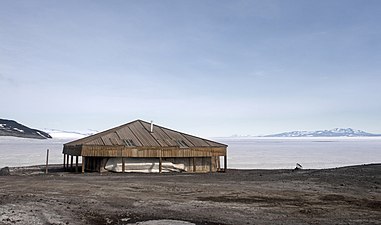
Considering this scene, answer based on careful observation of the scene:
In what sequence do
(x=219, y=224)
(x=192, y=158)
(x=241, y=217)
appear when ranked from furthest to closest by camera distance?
1. (x=192, y=158)
2. (x=241, y=217)
3. (x=219, y=224)

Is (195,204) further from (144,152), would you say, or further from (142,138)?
(142,138)

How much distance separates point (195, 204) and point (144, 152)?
21030 mm

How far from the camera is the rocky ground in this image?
13086mm

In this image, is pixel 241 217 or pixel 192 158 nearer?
pixel 241 217

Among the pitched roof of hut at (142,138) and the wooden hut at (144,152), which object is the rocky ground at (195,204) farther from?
the pitched roof of hut at (142,138)

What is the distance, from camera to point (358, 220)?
1311cm

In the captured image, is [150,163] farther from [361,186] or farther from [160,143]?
[361,186]

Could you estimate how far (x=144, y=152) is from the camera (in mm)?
36656

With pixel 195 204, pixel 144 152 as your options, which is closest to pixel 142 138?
pixel 144 152

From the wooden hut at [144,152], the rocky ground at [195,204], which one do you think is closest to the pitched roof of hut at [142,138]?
the wooden hut at [144,152]

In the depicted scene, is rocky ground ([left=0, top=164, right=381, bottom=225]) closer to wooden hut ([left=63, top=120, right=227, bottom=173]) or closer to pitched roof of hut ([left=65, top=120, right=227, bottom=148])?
wooden hut ([left=63, top=120, right=227, bottom=173])

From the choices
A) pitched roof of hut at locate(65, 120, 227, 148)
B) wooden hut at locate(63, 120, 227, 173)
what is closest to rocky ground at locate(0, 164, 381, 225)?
wooden hut at locate(63, 120, 227, 173)

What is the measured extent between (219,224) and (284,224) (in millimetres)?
1847

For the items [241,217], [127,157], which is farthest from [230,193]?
[127,157]
